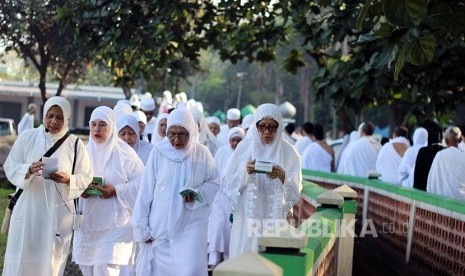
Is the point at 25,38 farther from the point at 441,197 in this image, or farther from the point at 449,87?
the point at 441,197

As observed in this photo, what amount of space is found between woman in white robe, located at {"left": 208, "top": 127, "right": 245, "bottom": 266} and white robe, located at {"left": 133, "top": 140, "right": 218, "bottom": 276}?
3571 millimetres

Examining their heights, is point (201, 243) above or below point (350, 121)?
below

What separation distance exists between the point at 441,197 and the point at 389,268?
2525 millimetres

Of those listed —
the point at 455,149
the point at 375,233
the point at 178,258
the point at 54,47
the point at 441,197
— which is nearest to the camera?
the point at 178,258

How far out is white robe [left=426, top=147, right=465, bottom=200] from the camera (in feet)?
37.1

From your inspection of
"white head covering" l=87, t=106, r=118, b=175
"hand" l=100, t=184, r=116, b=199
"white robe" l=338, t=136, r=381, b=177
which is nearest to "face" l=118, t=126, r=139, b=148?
"white head covering" l=87, t=106, r=118, b=175

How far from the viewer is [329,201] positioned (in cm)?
915

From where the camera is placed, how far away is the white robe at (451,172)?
37.1 ft

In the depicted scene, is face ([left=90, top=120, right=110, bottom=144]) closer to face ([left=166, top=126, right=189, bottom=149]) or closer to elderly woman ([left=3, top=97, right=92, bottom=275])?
elderly woman ([left=3, top=97, right=92, bottom=275])

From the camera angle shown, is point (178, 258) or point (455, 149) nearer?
point (178, 258)

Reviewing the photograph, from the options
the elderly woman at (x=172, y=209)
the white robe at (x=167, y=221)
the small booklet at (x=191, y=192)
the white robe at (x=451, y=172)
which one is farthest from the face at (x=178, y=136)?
the white robe at (x=451, y=172)

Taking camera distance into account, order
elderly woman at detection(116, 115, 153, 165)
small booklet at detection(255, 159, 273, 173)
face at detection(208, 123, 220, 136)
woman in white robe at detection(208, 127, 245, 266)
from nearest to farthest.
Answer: small booklet at detection(255, 159, 273, 173) < elderly woman at detection(116, 115, 153, 165) < woman in white robe at detection(208, 127, 245, 266) < face at detection(208, 123, 220, 136)

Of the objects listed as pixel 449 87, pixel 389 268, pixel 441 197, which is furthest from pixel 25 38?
pixel 441 197

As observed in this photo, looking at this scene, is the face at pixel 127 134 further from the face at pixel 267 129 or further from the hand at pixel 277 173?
A: the hand at pixel 277 173
